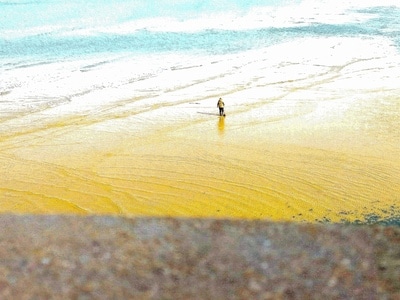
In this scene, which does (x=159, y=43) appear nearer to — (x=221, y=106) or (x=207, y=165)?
(x=221, y=106)

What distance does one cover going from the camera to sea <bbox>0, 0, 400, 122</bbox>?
29391 mm

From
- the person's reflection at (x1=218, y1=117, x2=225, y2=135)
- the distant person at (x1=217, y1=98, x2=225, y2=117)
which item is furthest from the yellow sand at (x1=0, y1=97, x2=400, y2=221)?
the distant person at (x1=217, y1=98, x2=225, y2=117)

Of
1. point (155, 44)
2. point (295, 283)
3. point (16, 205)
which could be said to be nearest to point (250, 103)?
point (16, 205)

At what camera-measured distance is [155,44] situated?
47281 mm

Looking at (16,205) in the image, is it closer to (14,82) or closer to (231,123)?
(231,123)

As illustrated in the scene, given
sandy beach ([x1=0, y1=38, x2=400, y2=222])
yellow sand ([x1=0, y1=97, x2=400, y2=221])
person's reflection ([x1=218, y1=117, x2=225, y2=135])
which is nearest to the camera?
yellow sand ([x1=0, y1=97, x2=400, y2=221])

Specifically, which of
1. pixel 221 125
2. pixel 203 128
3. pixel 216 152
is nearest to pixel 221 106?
pixel 221 125

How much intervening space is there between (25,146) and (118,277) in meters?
12.0

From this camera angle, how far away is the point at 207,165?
51.6 ft

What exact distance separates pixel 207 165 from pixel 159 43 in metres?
34.2

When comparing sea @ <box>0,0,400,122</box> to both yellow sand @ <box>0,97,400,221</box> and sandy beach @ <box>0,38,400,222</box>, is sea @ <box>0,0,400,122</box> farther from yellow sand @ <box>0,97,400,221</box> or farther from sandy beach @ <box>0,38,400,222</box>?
yellow sand @ <box>0,97,400,221</box>

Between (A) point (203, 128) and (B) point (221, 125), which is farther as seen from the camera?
(B) point (221, 125)

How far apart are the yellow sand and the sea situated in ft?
18.8

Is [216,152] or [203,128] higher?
[203,128]
